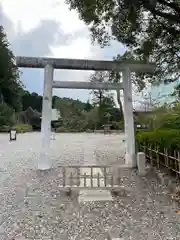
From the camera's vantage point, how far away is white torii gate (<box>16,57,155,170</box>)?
272 inches

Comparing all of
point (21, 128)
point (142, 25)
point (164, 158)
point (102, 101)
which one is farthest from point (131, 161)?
point (21, 128)

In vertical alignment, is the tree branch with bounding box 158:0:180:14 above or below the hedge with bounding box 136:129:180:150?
above

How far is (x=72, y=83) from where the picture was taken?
23.7 ft

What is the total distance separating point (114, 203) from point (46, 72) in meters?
3.85

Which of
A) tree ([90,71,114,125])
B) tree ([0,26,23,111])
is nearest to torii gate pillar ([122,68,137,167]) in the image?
tree ([90,71,114,125])

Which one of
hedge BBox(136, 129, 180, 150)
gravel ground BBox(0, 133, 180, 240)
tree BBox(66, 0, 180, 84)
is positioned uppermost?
tree BBox(66, 0, 180, 84)

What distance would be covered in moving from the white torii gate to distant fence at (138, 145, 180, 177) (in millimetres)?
453

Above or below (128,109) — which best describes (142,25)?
above

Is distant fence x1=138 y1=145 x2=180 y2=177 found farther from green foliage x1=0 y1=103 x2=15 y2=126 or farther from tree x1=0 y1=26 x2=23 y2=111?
tree x1=0 y1=26 x2=23 y2=111

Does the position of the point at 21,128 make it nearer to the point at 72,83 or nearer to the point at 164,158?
the point at 72,83

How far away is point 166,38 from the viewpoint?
17.9ft

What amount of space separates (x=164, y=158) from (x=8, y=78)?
87.8 feet

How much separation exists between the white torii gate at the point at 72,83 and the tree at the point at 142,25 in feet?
3.35

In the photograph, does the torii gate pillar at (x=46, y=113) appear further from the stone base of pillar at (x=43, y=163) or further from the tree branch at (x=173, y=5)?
the tree branch at (x=173, y=5)
